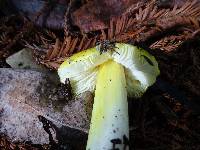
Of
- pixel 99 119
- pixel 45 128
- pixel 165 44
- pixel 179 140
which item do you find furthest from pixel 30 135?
pixel 165 44

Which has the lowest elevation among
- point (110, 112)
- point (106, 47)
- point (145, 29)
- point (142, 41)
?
point (110, 112)

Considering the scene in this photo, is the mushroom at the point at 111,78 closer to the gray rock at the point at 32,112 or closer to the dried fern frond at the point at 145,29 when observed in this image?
the gray rock at the point at 32,112

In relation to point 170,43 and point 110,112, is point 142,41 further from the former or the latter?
point 110,112

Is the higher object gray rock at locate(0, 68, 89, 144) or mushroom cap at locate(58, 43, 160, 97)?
mushroom cap at locate(58, 43, 160, 97)

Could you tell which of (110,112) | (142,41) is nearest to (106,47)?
(110,112)

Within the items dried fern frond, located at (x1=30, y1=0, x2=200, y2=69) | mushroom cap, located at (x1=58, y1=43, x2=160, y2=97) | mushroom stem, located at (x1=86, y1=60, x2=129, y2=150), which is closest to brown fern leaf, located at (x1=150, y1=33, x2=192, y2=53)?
dried fern frond, located at (x1=30, y1=0, x2=200, y2=69)

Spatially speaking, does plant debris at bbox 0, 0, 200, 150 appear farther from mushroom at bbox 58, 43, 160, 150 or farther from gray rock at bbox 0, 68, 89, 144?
mushroom at bbox 58, 43, 160, 150
